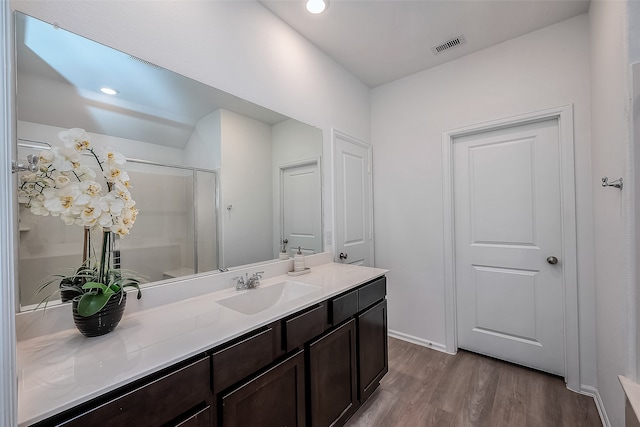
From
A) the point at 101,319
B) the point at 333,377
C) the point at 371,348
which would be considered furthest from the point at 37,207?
the point at 371,348

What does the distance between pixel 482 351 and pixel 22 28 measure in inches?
139

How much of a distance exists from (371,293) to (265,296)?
72cm

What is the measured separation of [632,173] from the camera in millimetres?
1116

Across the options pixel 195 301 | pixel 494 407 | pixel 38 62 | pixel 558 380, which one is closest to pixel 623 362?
pixel 494 407

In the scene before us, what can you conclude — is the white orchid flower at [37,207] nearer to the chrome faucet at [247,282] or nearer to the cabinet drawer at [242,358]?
the cabinet drawer at [242,358]

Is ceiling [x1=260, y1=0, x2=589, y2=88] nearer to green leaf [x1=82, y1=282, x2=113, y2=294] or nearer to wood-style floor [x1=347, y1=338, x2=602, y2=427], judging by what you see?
green leaf [x1=82, y1=282, x2=113, y2=294]

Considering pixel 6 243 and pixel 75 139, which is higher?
pixel 75 139

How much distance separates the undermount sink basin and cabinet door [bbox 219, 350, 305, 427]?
41 centimetres

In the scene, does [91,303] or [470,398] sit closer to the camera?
[91,303]

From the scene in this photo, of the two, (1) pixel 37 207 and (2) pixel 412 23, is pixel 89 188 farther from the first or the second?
(2) pixel 412 23

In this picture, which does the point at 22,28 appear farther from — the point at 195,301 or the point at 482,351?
the point at 482,351

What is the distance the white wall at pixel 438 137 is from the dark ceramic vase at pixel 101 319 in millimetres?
2391

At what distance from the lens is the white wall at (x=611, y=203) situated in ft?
3.92

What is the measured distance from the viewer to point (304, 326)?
1311 mm
